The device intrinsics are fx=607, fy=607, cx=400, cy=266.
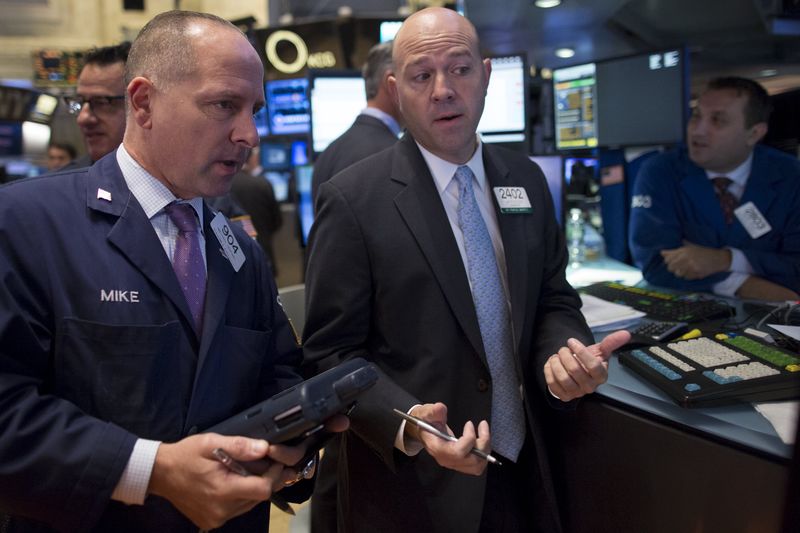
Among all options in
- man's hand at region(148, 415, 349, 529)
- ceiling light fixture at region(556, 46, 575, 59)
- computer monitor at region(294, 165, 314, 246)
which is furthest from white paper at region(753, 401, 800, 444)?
ceiling light fixture at region(556, 46, 575, 59)

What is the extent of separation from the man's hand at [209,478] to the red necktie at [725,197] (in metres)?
2.07

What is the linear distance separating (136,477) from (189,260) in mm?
364

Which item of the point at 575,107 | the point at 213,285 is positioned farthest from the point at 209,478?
the point at 575,107

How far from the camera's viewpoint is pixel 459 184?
4.58 feet

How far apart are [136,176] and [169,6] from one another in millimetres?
8390

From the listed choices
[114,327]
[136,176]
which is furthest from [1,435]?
[136,176]

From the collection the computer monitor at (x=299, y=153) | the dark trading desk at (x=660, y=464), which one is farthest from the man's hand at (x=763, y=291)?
the computer monitor at (x=299, y=153)

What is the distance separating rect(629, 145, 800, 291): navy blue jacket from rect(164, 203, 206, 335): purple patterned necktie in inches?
71.7

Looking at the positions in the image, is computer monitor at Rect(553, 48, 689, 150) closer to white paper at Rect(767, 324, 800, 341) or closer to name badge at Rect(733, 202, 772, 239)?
name badge at Rect(733, 202, 772, 239)

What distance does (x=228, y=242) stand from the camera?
3.72 ft

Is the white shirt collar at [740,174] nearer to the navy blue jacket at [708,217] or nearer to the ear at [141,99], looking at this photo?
the navy blue jacket at [708,217]

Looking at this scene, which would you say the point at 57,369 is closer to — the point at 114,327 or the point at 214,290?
the point at 114,327

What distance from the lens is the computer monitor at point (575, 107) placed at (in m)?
2.89

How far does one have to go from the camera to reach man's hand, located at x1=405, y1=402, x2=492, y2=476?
0.95m
